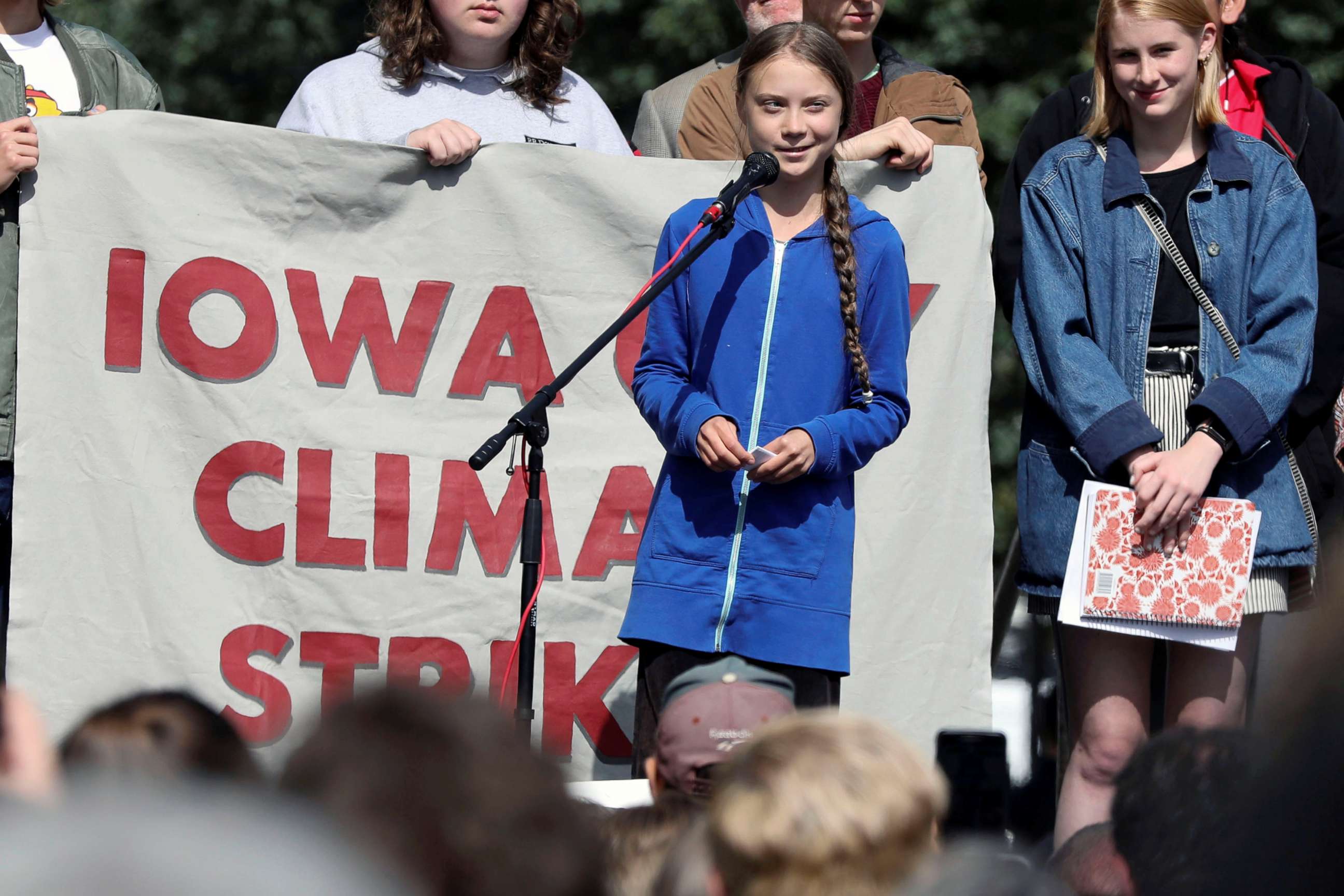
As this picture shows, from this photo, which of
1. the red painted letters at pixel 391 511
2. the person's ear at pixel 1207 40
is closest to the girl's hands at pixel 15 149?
the red painted letters at pixel 391 511

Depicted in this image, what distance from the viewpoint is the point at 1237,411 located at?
136 inches

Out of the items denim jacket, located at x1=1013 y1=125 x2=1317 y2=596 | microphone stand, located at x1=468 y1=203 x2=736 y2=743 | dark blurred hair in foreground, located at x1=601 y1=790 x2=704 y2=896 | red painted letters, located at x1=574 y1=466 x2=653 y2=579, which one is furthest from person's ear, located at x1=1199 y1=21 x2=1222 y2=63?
dark blurred hair in foreground, located at x1=601 y1=790 x2=704 y2=896

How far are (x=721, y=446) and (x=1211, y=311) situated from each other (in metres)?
1.19

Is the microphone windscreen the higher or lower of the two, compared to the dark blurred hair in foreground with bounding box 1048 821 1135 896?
higher

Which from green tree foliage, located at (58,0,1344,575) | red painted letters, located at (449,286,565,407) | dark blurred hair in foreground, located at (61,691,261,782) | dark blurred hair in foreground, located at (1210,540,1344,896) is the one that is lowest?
dark blurred hair in foreground, located at (61,691,261,782)

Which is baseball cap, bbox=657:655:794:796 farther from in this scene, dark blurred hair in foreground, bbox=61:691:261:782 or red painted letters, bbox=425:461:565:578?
red painted letters, bbox=425:461:565:578

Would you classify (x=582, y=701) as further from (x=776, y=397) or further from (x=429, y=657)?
(x=776, y=397)

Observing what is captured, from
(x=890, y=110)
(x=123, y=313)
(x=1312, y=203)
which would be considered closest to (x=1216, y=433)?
(x=1312, y=203)

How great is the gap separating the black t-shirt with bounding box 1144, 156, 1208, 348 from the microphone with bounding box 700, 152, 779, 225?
925 millimetres

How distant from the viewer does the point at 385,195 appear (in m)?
4.35

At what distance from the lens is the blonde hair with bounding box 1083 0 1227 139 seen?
11.8 feet

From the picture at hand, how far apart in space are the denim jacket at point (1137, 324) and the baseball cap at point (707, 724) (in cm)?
129

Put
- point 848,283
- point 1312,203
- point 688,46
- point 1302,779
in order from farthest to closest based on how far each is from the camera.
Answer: point 688,46, point 1312,203, point 848,283, point 1302,779

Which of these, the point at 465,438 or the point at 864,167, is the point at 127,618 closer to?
the point at 465,438
